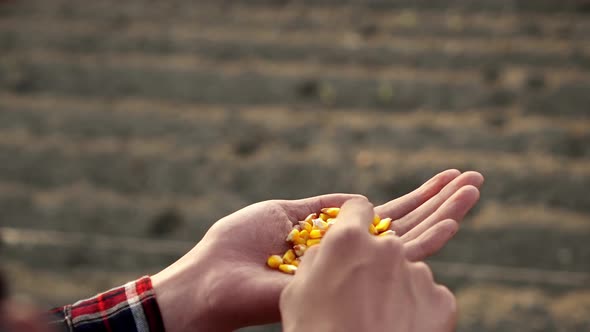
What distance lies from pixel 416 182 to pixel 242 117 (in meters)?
1.07

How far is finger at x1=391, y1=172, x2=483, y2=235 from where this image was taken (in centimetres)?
158

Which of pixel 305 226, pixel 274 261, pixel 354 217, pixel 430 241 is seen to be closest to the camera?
pixel 354 217

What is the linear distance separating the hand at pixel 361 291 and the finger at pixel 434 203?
43 cm

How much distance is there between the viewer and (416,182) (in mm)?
3775

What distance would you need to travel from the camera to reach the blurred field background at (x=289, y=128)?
344 cm

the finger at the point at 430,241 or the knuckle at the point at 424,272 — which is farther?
the finger at the point at 430,241

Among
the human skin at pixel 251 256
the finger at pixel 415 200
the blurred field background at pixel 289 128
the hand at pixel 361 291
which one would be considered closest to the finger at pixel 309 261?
the hand at pixel 361 291

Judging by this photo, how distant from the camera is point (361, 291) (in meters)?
1.06

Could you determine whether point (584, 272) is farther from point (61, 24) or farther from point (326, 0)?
point (61, 24)

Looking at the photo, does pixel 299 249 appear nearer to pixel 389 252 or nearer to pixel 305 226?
pixel 305 226

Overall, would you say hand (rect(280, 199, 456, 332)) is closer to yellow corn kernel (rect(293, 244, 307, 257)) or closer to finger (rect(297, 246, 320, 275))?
finger (rect(297, 246, 320, 275))

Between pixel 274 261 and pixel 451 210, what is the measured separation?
341mm

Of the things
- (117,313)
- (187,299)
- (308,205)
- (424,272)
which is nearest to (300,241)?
(308,205)

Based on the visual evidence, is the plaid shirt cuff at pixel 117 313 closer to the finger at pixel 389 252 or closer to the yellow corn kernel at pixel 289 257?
the yellow corn kernel at pixel 289 257
